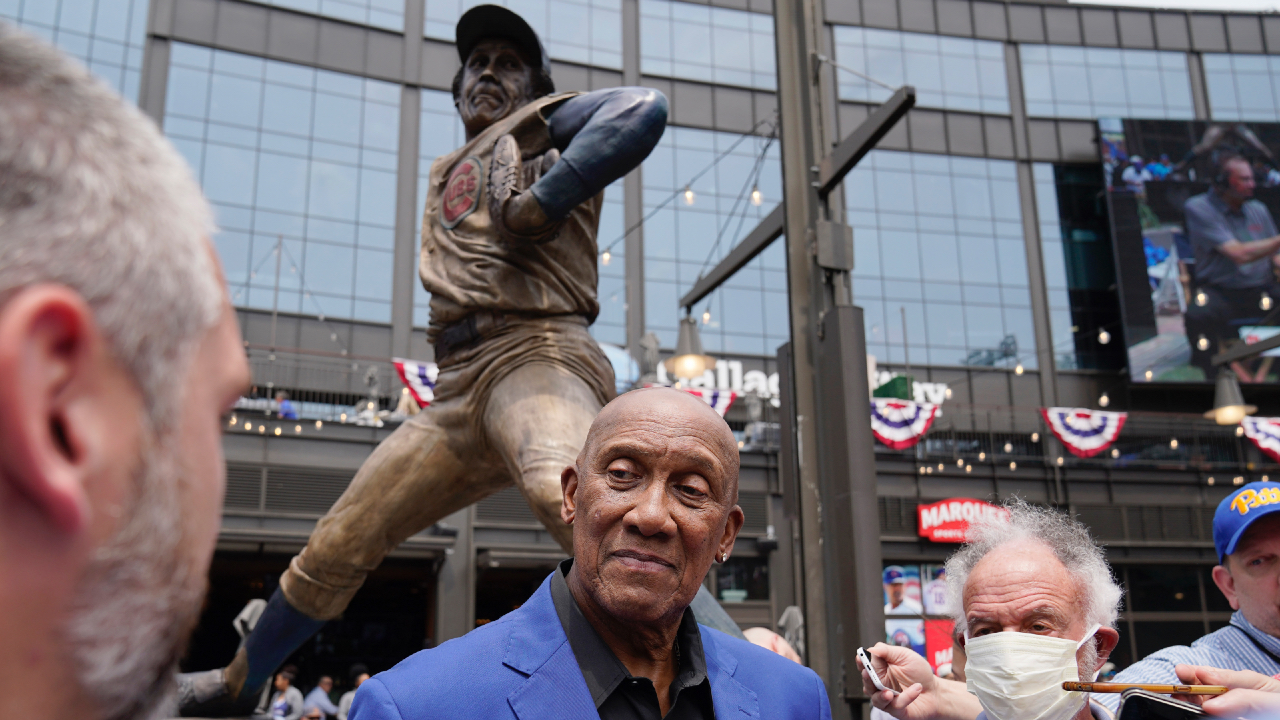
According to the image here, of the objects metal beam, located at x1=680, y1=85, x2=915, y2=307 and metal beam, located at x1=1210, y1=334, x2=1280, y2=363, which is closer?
metal beam, located at x1=680, y1=85, x2=915, y2=307

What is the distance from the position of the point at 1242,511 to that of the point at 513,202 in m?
2.39

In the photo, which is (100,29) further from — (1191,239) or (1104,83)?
(1191,239)

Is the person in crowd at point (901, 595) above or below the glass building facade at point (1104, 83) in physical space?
below

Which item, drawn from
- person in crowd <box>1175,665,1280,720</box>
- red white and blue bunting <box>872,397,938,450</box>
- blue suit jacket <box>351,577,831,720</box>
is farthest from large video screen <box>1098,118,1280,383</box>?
blue suit jacket <box>351,577,831,720</box>

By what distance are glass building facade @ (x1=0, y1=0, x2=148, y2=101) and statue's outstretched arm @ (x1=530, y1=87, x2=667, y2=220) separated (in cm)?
2310

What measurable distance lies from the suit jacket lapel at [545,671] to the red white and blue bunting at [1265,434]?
24420 millimetres

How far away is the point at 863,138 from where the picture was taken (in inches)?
197

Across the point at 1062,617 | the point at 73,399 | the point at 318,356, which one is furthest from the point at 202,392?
the point at 318,356

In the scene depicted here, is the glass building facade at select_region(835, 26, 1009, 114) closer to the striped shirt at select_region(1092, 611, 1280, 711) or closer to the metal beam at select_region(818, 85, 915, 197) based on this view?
the metal beam at select_region(818, 85, 915, 197)

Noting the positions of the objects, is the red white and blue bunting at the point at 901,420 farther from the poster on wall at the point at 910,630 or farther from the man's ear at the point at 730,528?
the man's ear at the point at 730,528

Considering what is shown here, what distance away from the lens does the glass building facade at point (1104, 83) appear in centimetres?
3278

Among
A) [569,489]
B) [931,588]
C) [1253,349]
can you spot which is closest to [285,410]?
[931,588]

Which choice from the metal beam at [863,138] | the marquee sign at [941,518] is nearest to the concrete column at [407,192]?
the marquee sign at [941,518]

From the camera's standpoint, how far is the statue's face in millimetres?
4020
